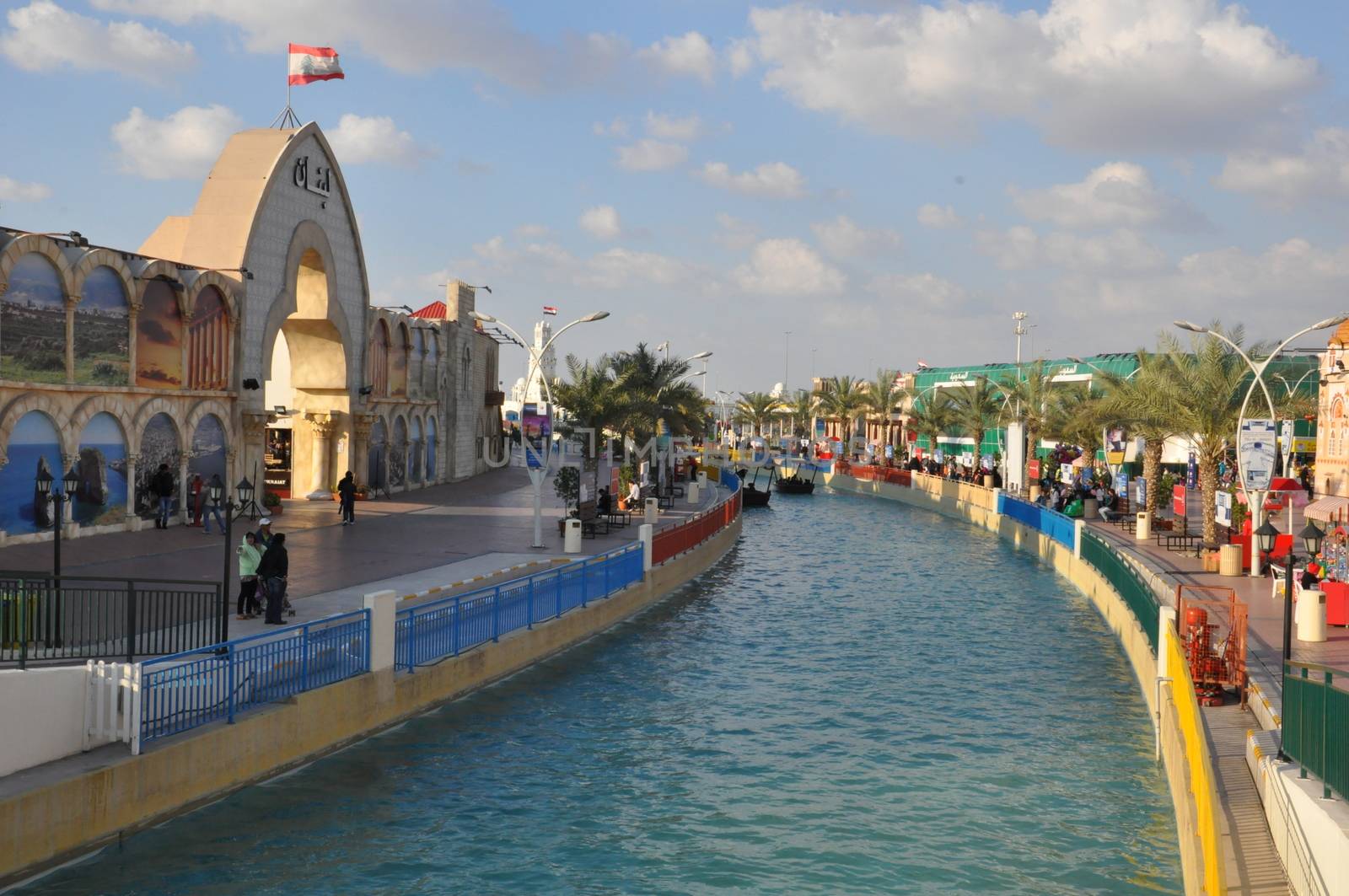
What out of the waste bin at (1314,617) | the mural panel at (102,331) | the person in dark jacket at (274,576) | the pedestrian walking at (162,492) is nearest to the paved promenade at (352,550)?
the person in dark jacket at (274,576)

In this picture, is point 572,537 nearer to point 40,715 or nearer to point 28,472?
point 28,472

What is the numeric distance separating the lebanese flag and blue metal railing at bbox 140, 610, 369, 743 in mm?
27613

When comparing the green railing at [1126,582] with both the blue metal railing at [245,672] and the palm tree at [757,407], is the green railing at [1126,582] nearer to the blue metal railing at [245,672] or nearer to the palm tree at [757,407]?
the blue metal railing at [245,672]

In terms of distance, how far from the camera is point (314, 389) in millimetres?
42406

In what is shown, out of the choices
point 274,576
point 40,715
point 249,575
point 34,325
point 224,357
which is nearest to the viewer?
point 40,715

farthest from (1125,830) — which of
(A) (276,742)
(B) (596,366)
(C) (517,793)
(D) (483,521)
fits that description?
(B) (596,366)

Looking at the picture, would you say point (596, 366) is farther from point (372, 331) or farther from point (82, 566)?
point (82, 566)

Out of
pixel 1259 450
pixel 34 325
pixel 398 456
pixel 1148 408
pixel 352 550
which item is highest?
pixel 34 325

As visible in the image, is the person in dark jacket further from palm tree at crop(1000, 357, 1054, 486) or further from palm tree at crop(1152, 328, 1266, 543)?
palm tree at crop(1000, 357, 1054, 486)

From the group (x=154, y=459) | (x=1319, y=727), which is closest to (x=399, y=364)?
(x=154, y=459)

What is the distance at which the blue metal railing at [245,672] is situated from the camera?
1309 cm

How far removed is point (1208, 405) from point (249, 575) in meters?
26.1

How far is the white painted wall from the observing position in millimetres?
11547

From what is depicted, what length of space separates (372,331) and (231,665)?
107 feet
